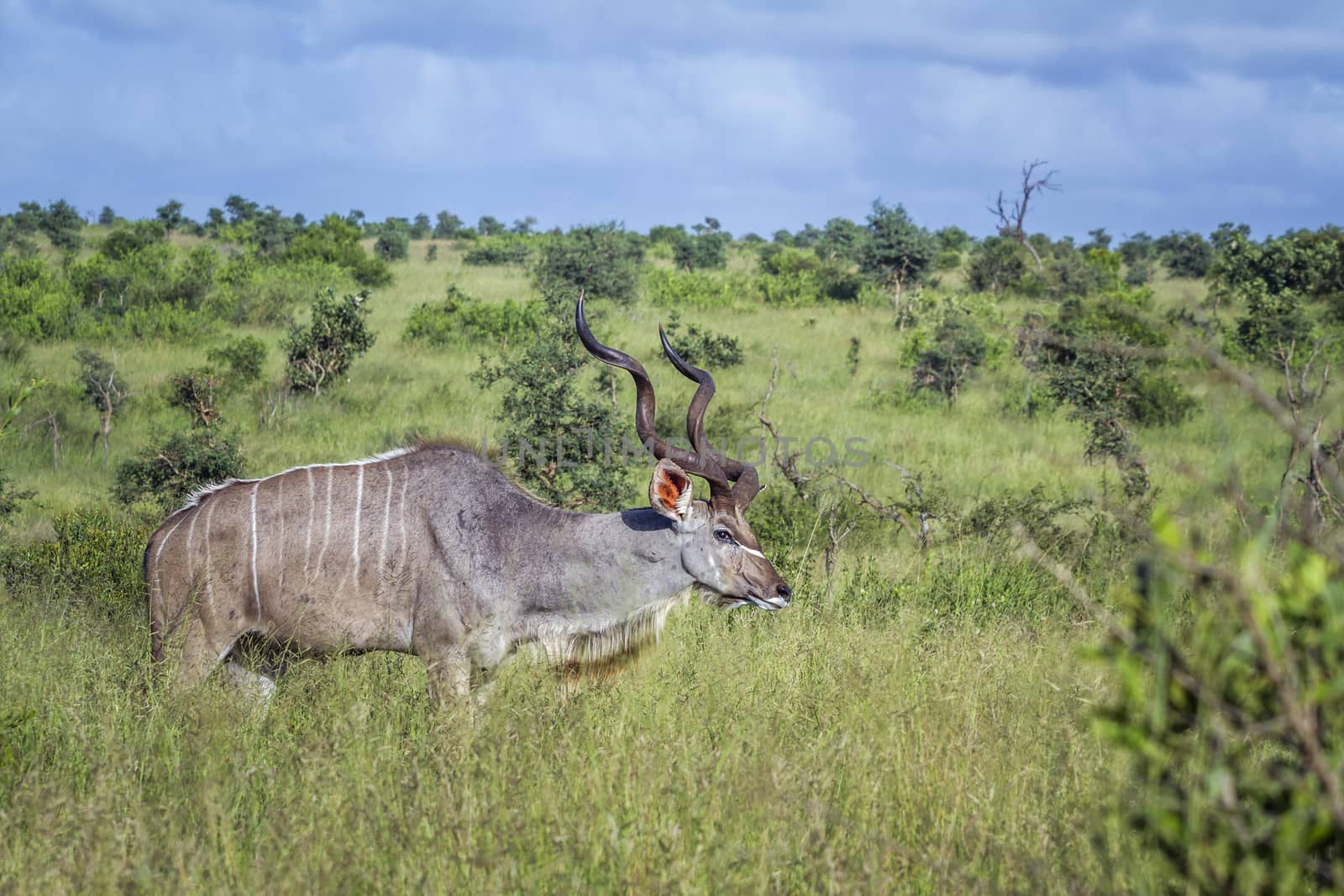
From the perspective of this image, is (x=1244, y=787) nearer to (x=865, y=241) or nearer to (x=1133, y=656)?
(x=1133, y=656)

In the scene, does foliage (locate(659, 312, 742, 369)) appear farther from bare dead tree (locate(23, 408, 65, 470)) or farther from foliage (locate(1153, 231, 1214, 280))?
foliage (locate(1153, 231, 1214, 280))

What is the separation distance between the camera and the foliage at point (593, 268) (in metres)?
22.5

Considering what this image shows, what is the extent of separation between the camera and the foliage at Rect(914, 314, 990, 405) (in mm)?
16922

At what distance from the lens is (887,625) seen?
6156 millimetres

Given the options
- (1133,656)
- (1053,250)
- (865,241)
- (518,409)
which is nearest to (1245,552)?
(1133,656)

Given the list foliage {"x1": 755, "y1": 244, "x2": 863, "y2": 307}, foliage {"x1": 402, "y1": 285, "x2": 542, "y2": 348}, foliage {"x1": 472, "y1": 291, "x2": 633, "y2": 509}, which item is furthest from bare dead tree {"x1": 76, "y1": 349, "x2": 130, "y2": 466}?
foliage {"x1": 755, "y1": 244, "x2": 863, "y2": 307}

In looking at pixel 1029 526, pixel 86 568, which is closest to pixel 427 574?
pixel 86 568

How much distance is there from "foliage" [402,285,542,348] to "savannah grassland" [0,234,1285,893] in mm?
12566

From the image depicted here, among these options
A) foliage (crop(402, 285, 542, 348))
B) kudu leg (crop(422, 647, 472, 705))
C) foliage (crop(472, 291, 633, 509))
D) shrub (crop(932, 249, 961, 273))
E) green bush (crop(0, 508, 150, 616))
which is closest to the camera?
kudu leg (crop(422, 647, 472, 705))

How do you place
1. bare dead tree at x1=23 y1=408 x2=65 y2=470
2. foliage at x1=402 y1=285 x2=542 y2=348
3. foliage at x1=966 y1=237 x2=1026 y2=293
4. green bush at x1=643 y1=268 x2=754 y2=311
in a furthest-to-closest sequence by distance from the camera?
foliage at x1=966 y1=237 x2=1026 y2=293 < green bush at x1=643 y1=268 x2=754 y2=311 < foliage at x1=402 y1=285 x2=542 y2=348 < bare dead tree at x1=23 y1=408 x2=65 y2=470

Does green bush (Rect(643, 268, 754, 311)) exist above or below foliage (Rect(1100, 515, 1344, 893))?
above

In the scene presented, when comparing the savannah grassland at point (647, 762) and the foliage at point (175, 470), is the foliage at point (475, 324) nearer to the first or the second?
the foliage at point (175, 470)

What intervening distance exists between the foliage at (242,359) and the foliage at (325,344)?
1.22 feet

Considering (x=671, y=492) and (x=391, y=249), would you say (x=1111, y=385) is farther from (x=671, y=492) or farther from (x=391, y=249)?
(x=391, y=249)
